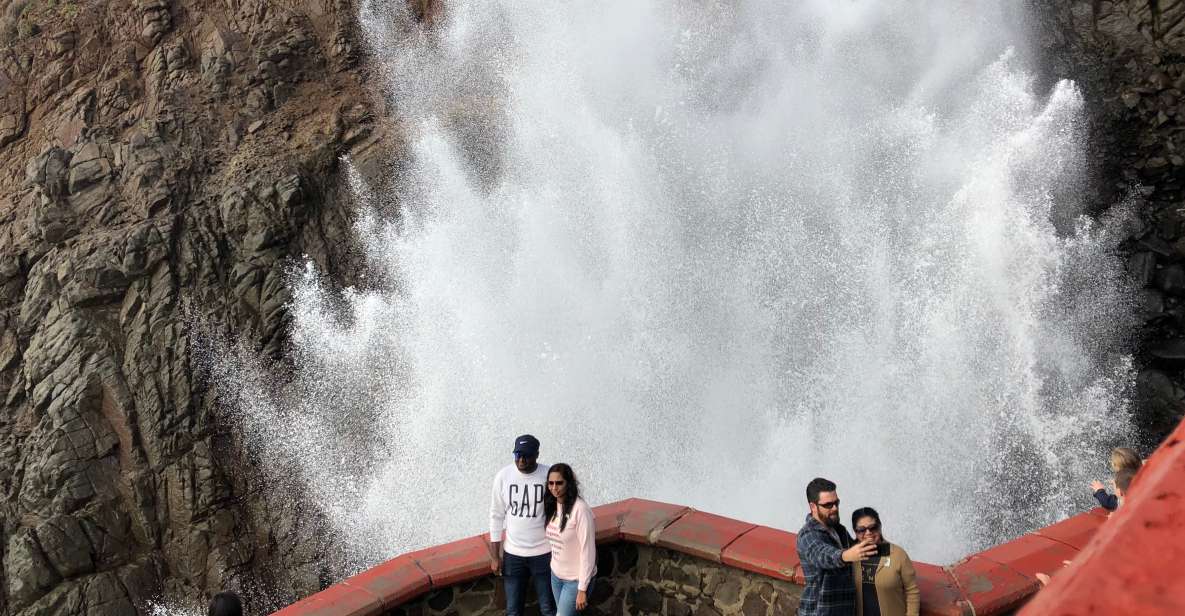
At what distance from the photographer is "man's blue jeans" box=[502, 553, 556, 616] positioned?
4.83 metres

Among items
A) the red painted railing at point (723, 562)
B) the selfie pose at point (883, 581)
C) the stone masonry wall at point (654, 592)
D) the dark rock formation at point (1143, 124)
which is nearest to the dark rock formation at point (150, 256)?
the stone masonry wall at point (654, 592)

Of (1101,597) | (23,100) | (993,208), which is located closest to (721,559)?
(1101,597)

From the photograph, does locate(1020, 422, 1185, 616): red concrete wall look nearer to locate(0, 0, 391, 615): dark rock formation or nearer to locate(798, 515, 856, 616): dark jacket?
locate(798, 515, 856, 616): dark jacket

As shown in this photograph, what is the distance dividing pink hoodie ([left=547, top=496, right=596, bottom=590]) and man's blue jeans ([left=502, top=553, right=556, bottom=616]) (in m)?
0.13

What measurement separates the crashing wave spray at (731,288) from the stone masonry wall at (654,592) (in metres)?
5.88

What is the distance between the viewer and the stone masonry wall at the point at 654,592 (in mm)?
4719

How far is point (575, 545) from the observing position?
15.3 feet

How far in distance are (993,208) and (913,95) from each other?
290 cm

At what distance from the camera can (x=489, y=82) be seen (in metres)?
16.3

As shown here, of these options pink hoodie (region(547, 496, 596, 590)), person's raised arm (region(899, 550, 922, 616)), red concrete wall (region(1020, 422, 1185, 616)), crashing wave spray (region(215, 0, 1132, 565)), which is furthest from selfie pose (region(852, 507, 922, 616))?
crashing wave spray (region(215, 0, 1132, 565))

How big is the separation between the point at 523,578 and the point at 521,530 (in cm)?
31

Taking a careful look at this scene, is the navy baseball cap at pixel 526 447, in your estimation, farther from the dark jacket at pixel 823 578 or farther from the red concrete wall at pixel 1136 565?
the red concrete wall at pixel 1136 565

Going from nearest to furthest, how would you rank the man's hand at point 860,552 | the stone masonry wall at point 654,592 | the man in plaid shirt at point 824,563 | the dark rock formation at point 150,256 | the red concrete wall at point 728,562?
the man's hand at point 860,552
the man in plaid shirt at point 824,563
the red concrete wall at point 728,562
the stone masonry wall at point 654,592
the dark rock formation at point 150,256

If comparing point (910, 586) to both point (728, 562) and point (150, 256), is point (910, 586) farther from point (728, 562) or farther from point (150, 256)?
point (150, 256)
